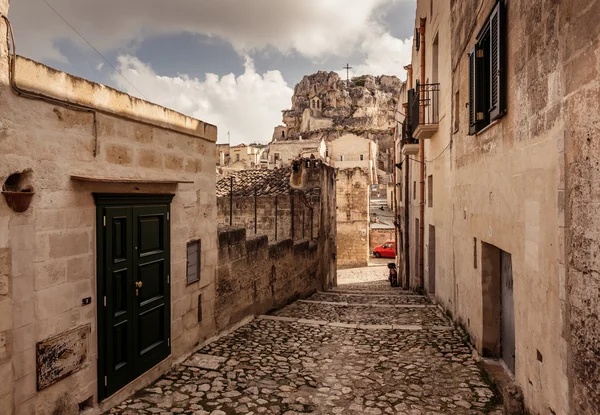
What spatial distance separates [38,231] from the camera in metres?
3.80

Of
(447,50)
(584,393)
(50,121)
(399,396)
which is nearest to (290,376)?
(399,396)

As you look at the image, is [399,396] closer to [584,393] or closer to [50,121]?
Answer: [584,393]

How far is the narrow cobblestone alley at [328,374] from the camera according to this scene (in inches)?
186

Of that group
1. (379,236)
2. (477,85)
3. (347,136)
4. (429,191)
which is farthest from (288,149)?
(477,85)

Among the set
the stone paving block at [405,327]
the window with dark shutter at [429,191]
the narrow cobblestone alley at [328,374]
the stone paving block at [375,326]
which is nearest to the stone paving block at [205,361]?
the narrow cobblestone alley at [328,374]

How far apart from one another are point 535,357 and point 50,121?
5246 millimetres

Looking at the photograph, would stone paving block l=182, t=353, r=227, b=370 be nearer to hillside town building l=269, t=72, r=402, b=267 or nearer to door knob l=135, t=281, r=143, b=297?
door knob l=135, t=281, r=143, b=297

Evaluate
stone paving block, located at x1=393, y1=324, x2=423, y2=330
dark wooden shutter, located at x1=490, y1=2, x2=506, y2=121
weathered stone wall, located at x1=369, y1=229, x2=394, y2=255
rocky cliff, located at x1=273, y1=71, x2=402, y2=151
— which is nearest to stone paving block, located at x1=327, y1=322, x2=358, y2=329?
stone paving block, located at x1=393, y1=324, x2=423, y2=330

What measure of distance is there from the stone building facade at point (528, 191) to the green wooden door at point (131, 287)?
14.3ft

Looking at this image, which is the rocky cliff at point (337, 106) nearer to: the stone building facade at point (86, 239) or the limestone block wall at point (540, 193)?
the limestone block wall at point (540, 193)

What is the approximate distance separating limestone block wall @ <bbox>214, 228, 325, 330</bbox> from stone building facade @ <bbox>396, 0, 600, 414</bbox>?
12.9 feet

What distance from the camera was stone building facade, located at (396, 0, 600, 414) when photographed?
303 centimetres

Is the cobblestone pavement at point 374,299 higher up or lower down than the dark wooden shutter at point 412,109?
lower down

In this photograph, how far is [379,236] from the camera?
32406mm
